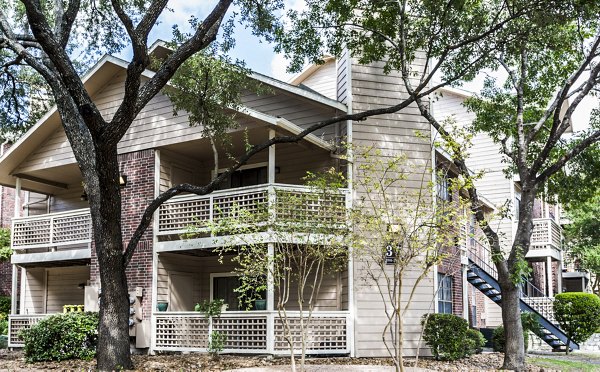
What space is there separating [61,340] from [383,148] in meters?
9.05

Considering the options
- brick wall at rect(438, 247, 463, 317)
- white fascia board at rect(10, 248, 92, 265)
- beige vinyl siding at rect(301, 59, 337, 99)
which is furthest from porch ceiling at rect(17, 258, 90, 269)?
brick wall at rect(438, 247, 463, 317)

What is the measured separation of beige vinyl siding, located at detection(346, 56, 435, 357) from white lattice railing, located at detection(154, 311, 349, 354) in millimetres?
587

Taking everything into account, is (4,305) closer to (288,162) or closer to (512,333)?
(288,162)

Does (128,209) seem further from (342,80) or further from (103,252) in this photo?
(342,80)

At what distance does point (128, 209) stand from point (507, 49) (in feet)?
34.5

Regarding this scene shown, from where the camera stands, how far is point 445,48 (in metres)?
13.7

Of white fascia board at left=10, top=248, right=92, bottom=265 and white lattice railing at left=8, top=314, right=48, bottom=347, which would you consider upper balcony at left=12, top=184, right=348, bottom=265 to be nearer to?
white fascia board at left=10, top=248, right=92, bottom=265

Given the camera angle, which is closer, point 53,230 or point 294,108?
point 294,108

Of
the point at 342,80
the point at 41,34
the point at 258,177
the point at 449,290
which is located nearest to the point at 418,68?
the point at 342,80

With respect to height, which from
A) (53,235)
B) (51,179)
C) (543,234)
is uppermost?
(51,179)

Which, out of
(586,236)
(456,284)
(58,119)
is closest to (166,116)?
(58,119)

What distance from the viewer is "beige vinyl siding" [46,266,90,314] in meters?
20.7

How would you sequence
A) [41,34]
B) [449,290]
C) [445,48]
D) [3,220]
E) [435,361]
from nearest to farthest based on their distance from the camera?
[41,34]
[445,48]
[435,361]
[449,290]
[3,220]

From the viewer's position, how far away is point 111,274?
41.3ft
